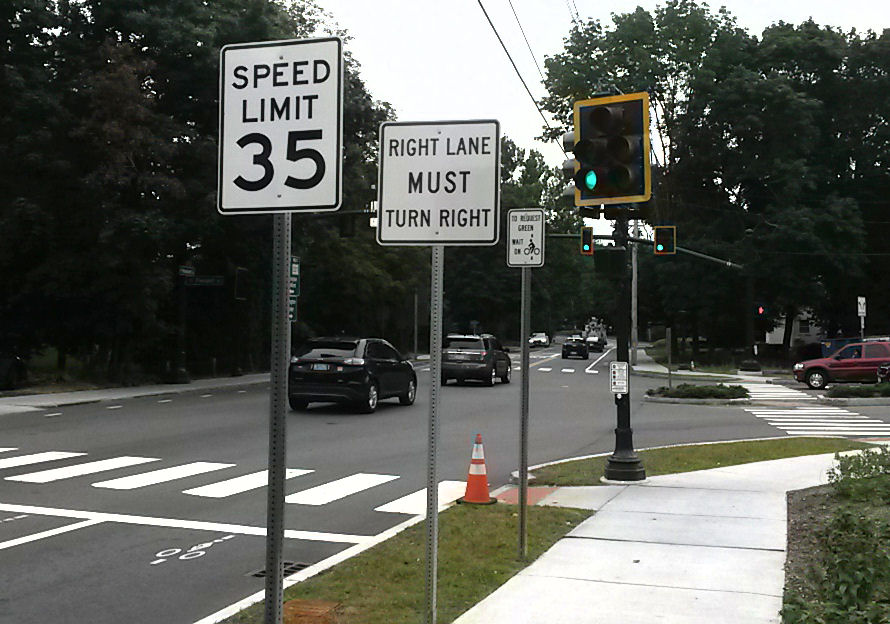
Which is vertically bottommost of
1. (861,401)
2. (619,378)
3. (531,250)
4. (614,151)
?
(861,401)

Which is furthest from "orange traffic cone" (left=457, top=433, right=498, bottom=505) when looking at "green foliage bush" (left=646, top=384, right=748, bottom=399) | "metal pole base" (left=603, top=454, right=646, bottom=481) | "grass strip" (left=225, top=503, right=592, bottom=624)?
"green foliage bush" (left=646, top=384, right=748, bottom=399)

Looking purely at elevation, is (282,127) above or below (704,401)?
above

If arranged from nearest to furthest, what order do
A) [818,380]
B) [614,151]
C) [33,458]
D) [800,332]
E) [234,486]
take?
[614,151] → [234,486] → [33,458] → [818,380] → [800,332]

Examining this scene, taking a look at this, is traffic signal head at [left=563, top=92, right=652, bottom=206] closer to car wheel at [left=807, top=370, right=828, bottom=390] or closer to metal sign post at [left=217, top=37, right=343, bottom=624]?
metal sign post at [left=217, top=37, right=343, bottom=624]

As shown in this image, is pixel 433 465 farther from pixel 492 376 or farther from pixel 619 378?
pixel 492 376

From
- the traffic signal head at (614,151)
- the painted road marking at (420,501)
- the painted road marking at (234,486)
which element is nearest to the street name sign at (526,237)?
the traffic signal head at (614,151)

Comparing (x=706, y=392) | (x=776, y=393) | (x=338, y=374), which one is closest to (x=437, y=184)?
(x=338, y=374)

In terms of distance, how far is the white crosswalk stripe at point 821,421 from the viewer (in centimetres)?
1973

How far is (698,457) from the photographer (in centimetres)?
1431

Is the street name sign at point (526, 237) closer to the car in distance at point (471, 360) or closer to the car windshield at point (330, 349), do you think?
the car windshield at point (330, 349)

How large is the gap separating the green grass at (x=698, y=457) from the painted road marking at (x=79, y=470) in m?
5.60

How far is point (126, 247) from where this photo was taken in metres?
27.0

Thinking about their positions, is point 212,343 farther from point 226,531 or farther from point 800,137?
point 800,137

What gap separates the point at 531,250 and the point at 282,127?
15.0 feet
